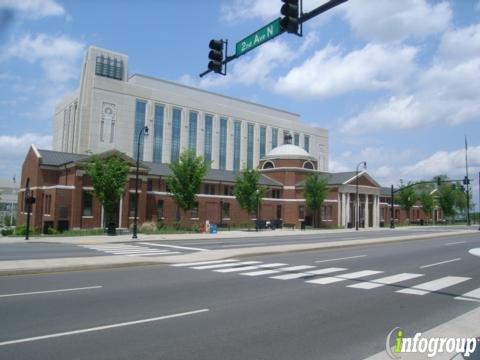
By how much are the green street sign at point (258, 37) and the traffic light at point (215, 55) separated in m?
0.53

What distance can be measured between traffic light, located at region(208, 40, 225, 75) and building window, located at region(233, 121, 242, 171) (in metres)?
81.7

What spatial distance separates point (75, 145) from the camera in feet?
260

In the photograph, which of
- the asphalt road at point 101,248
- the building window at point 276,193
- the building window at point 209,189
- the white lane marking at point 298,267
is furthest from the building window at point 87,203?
the white lane marking at point 298,267

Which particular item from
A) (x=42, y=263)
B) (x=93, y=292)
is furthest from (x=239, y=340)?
(x=42, y=263)

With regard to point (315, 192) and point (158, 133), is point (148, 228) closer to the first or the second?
point (315, 192)

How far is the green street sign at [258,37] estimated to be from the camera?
1097cm

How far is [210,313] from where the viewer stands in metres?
8.18

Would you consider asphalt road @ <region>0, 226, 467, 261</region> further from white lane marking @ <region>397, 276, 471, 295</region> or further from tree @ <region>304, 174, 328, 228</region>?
tree @ <region>304, 174, 328, 228</region>

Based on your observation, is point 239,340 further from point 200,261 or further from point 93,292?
point 200,261

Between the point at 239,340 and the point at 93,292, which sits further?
the point at 93,292

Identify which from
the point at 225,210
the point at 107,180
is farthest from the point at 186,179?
the point at 225,210

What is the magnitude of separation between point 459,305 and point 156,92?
262 feet

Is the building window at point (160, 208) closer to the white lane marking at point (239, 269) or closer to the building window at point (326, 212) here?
the building window at point (326, 212)

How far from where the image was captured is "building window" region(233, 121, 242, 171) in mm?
94750
